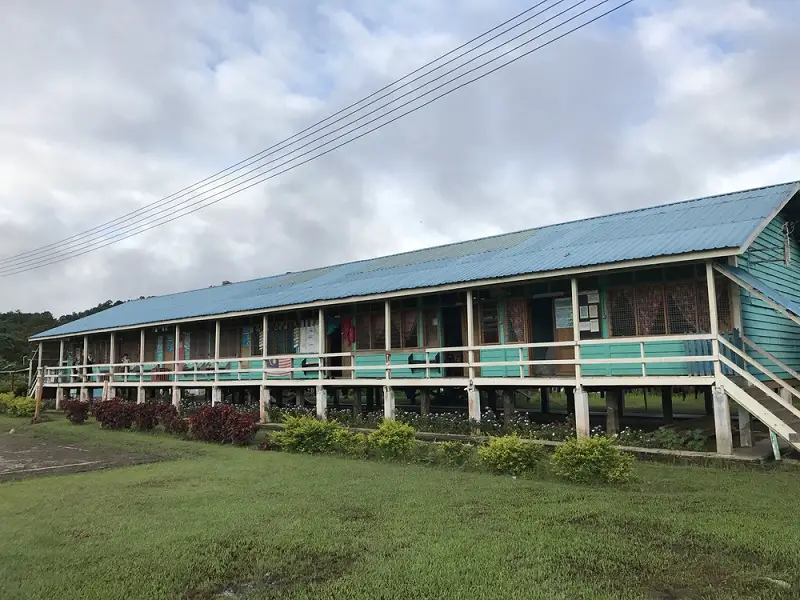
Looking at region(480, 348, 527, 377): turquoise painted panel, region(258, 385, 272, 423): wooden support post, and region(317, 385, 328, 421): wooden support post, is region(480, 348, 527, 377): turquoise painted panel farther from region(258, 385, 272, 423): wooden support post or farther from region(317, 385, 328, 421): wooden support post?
region(258, 385, 272, 423): wooden support post

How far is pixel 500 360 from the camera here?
1652 cm

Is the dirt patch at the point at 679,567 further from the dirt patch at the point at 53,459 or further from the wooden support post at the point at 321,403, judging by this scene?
the wooden support post at the point at 321,403

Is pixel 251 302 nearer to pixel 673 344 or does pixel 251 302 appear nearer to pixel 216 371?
pixel 216 371

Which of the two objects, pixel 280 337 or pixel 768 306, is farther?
pixel 280 337

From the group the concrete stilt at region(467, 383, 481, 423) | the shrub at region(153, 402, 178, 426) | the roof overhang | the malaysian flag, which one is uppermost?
the roof overhang

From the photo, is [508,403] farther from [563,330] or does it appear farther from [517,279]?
[517,279]

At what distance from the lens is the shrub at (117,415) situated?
21172 mm

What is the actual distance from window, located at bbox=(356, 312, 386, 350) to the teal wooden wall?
10.2m

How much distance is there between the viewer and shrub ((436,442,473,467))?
38.4 feet

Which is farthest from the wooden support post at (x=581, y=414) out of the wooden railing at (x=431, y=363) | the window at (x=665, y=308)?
the window at (x=665, y=308)

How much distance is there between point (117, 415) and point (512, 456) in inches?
616

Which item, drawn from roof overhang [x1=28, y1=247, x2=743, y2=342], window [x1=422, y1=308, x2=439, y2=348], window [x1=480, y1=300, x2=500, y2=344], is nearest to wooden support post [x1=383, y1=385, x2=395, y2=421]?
window [x1=422, y1=308, x2=439, y2=348]

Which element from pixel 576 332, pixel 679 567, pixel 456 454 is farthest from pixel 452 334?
pixel 679 567

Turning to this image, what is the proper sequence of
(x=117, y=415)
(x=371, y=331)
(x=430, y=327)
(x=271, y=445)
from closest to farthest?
(x=271, y=445) < (x=430, y=327) < (x=371, y=331) < (x=117, y=415)
